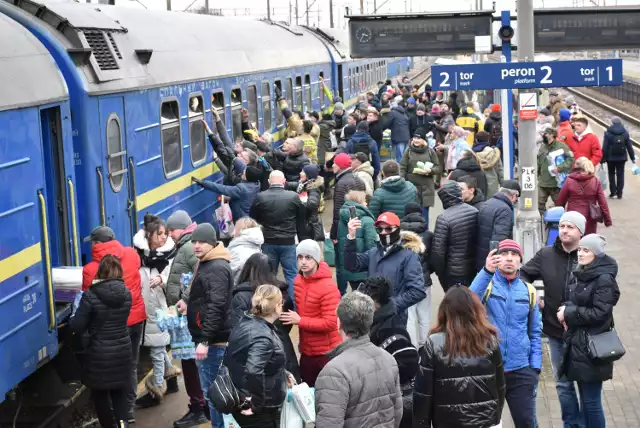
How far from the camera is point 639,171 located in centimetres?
1933

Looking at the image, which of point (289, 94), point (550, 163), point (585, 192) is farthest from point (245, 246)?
point (289, 94)

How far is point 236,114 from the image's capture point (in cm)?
1684

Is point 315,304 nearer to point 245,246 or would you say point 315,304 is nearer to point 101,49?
point 245,246

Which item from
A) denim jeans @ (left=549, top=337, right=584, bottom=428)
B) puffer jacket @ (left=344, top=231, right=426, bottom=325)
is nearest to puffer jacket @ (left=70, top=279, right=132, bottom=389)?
puffer jacket @ (left=344, top=231, right=426, bottom=325)

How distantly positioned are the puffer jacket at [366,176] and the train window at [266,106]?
531 cm

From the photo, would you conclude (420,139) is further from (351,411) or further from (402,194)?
(351,411)

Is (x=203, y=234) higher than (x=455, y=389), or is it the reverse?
(x=203, y=234)

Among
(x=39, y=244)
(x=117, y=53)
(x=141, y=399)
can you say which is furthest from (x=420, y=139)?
(x=39, y=244)

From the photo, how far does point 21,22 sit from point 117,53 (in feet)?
4.52

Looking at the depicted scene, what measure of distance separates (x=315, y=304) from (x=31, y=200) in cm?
228

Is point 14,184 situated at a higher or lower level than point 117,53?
lower

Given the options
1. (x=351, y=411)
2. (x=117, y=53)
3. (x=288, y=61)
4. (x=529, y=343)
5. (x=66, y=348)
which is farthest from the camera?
(x=288, y=61)

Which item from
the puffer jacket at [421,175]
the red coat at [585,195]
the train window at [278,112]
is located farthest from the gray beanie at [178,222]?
the train window at [278,112]

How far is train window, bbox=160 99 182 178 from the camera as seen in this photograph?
1248cm
